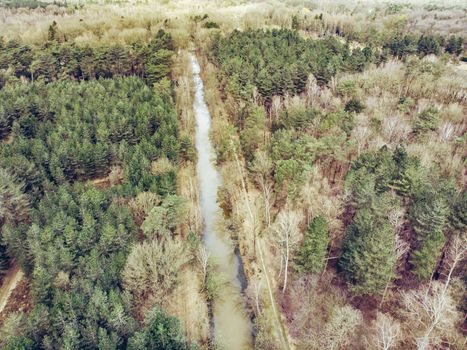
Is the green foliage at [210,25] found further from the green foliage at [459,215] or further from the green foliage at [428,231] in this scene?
the green foliage at [459,215]

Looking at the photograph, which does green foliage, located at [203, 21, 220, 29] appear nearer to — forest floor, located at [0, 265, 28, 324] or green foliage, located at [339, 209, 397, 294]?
forest floor, located at [0, 265, 28, 324]

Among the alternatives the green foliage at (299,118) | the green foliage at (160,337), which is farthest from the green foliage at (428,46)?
the green foliage at (160,337)

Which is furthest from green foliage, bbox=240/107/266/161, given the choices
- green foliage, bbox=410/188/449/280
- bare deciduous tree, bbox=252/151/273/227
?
green foliage, bbox=410/188/449/280

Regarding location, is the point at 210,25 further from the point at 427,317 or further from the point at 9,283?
the point at 427,317

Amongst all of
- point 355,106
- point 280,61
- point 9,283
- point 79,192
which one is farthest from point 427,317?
point 280,61

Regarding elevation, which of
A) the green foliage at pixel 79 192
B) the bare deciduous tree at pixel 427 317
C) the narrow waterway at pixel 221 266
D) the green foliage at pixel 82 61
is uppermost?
the green foliage at pixel 82 61
